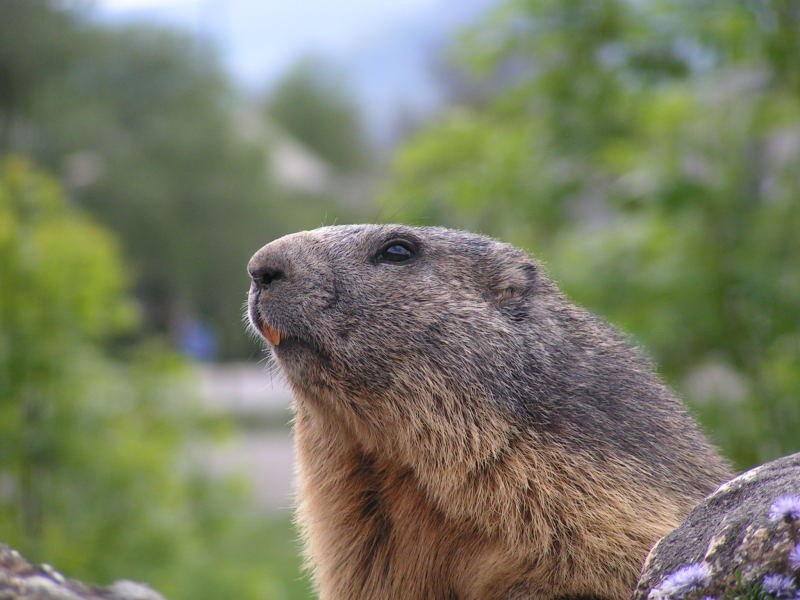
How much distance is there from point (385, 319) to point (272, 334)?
1.53ft

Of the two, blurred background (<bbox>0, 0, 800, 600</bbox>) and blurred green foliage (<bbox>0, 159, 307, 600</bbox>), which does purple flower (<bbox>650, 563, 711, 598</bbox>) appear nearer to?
blurred background (<bbox>0, 0, 800, 600</bbox>)

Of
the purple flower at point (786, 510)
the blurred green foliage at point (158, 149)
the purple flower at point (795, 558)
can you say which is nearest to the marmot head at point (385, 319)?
the purple flower at point (786, 510)

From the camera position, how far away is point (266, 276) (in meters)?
3.95

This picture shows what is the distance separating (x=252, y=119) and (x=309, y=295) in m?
33.3

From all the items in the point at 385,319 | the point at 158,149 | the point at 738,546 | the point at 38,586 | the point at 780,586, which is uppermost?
the point at 158,149

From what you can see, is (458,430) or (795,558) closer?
(795,558)

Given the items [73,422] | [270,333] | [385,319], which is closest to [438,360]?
[385,319]

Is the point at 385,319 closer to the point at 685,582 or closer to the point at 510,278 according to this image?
the point at 510,278

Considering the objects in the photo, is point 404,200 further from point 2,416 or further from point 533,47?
point 2,416

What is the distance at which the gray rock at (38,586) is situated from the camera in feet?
8.21

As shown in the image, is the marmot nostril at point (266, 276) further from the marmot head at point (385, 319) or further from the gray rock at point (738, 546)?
the gray rock at point (738, 546)

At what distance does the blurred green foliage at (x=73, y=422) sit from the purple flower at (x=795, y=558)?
8.32 m

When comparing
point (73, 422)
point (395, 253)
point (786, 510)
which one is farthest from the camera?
point (73, 422)

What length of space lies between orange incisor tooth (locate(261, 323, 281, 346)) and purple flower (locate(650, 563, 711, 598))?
1.88m
